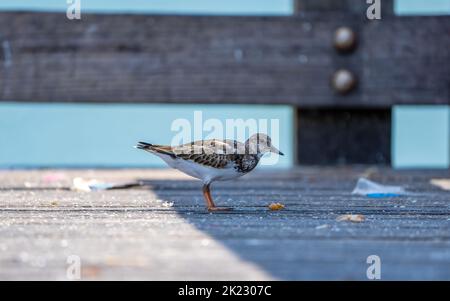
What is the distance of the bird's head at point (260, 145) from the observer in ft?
15.8

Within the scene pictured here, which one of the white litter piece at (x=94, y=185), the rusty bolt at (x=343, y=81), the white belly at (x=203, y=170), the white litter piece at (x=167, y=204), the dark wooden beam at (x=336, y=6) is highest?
the dark wooden beam at (x=336, y=6)

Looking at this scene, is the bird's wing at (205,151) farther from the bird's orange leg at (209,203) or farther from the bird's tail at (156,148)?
the bird's orange leg at (209,203)

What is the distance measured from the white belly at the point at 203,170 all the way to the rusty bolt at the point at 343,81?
1.13 meters

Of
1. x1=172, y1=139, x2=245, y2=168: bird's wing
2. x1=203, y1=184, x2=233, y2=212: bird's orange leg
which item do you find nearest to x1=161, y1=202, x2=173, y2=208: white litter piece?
x1=203, y1=184, x2=233, y2=212: bird's orange leg

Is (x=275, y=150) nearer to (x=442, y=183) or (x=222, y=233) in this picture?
(x=442, y=183)

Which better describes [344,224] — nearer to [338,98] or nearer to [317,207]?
[317,207]

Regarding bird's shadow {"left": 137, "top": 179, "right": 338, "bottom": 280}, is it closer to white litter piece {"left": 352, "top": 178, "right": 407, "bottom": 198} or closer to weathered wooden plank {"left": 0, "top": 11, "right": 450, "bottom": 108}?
white litter piece {"left": 352, "top": 178, "right": 407, "bottom": 198}

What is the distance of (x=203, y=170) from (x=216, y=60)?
1.21 metres

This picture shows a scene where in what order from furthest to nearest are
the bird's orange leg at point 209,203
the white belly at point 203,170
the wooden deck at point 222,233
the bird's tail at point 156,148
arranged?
the bird's tail at point 156,148
the white belly at point 203,170
the bird's orange leg at point 209,203
the wooden deck at point 222,233

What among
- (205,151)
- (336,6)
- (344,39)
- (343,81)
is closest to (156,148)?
(205,151)

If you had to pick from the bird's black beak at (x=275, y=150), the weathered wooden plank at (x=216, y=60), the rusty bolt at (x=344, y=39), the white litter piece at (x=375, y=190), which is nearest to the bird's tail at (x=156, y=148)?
the bird's black beak at (x=275, y=150)

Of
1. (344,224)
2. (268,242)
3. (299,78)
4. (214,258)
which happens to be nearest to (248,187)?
(299,78)

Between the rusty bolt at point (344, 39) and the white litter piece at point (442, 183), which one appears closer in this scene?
the white litter piece at point (442, 183)
